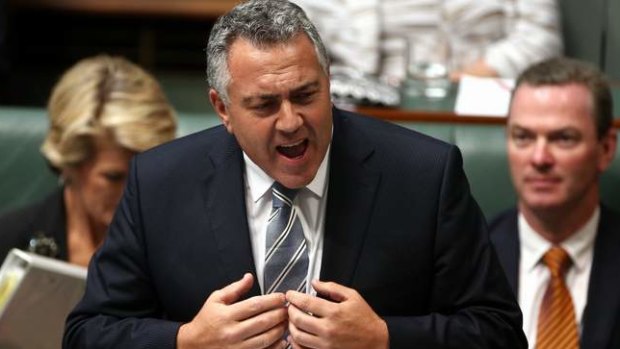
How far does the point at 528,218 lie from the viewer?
251 cm

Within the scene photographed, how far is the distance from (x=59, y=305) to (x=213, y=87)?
717 millimetres

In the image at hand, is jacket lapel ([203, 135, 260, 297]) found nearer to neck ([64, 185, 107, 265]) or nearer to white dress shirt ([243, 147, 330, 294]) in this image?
white dress shirt ([243, 147, 330, 294])

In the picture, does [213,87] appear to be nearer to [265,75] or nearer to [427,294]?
[265,75]

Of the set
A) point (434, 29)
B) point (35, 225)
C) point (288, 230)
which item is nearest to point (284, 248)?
point (288, 230)

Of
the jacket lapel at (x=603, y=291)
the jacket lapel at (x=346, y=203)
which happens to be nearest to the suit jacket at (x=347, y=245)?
the jacket lapel at (x=346, y=203)

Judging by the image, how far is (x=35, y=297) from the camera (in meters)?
2.24

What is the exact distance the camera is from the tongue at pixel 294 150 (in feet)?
5.51

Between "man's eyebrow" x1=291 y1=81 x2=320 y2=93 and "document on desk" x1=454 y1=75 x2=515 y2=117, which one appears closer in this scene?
"man's eyebrow" x1=291 y1=81 x2=320 y2=93

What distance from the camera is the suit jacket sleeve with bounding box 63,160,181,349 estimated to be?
1.75 metres

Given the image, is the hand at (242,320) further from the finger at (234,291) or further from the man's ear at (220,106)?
the man's ear at (220,106)

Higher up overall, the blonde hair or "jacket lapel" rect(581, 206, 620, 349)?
the blonde hair

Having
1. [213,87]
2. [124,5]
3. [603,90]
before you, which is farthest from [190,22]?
[213,87]

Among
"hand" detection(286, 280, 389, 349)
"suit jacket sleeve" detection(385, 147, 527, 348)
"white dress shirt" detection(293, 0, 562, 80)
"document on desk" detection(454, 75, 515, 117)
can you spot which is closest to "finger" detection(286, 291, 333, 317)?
"hand" detection(286, 280, 389, 349)

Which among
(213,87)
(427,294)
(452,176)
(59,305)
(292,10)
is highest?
(292,10)
